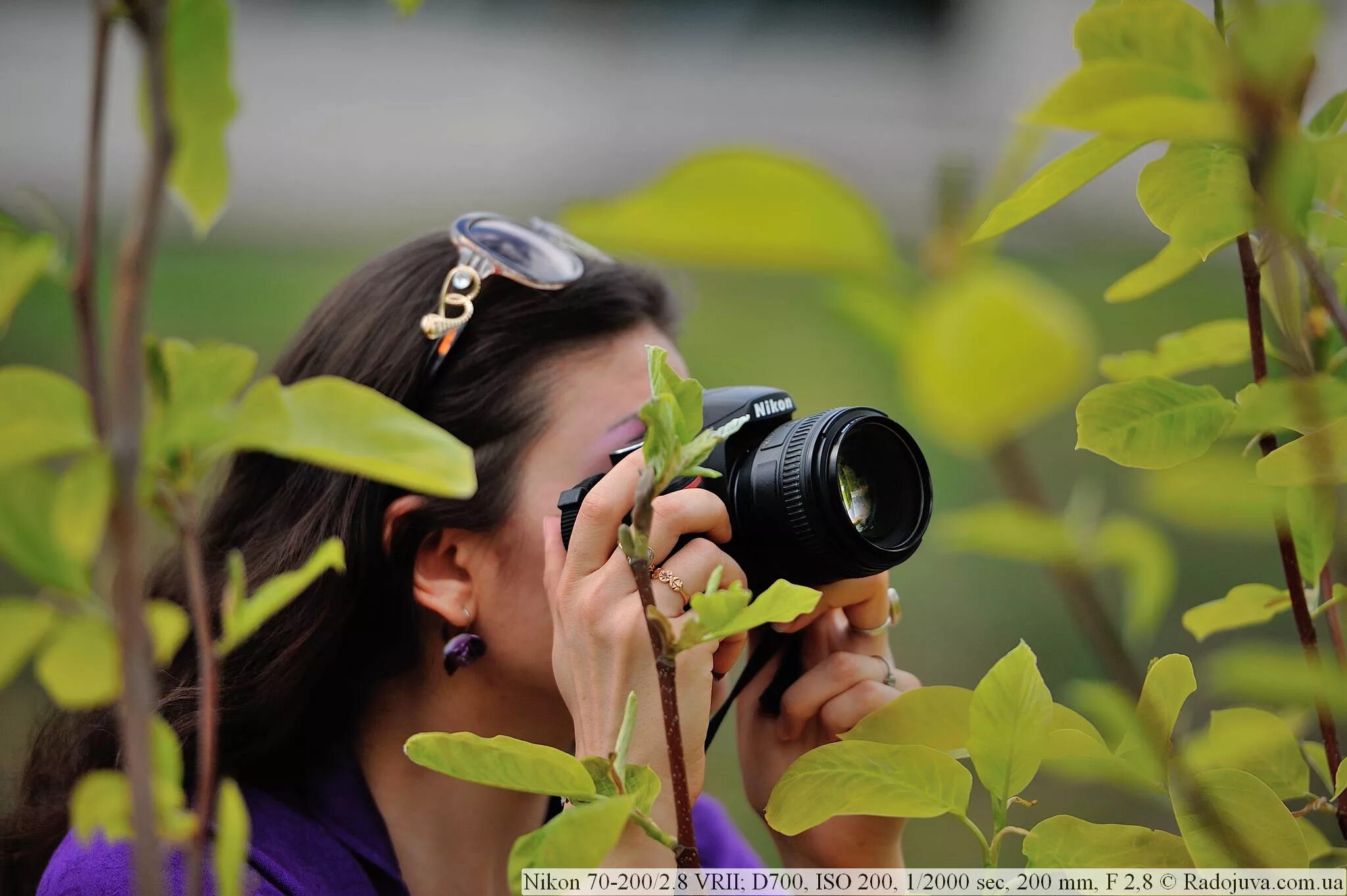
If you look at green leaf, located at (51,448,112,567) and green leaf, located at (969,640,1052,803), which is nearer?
green leaf, located at (51,448,112,567)

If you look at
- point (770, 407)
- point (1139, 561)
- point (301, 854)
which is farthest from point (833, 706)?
point (1139, 561)

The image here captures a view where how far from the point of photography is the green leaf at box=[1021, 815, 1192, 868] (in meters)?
0.29

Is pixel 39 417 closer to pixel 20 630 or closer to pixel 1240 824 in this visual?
pixel 20 630

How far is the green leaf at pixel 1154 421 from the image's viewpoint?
0.32 m

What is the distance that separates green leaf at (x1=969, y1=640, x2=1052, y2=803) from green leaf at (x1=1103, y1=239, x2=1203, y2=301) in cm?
13

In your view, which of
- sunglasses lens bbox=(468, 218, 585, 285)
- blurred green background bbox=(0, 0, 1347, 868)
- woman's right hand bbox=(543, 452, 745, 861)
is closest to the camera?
woman's right hand bbox=(543, 452, 745, 861)

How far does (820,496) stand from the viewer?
0.60 meters

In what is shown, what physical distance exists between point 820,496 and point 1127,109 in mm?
422

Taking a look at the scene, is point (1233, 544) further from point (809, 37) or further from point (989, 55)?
point (809, 37)

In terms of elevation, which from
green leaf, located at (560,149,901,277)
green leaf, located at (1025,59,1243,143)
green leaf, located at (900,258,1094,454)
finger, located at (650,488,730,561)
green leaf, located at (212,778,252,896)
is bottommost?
finger, located at (650,488,730,561)

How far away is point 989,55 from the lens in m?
3.57

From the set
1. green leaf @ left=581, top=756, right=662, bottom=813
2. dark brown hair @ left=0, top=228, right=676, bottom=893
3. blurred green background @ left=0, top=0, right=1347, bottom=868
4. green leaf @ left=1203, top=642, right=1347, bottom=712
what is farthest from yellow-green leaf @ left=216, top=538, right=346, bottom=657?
blurred green background @ left=0, top=0, right=1347, bottom=868

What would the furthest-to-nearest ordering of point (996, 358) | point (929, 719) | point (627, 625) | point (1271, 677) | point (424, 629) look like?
point (424, 629) → point (627, 625) → point (929, 719) → point (1271, 677) → point (996, 358)
